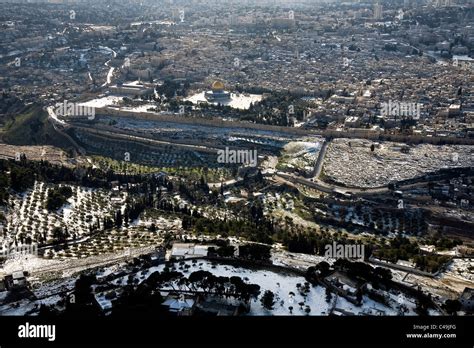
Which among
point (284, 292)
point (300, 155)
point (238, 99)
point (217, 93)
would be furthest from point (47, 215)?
point (217, 93)

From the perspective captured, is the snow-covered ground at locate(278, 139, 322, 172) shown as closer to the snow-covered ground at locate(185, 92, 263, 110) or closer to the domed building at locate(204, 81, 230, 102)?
the snow-covered ground at locate(185, 92, 263, 110)

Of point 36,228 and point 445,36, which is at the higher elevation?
point 445,36

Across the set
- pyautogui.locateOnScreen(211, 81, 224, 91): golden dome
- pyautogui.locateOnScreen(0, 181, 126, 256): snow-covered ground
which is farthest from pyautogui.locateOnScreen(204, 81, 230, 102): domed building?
pyautogui.locateOnScreen(0, 181, 126, 256): snow-covered ground

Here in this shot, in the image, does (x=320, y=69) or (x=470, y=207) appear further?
(x=320, y=69)

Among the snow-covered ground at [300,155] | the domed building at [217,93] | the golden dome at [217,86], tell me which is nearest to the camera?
the snow-covered ground at [300,155]

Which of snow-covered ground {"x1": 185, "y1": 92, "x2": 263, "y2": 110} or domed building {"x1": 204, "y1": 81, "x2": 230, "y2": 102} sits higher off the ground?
domed building {"x1": 204, "y1": 81, "x2": 230, "y2": 102}

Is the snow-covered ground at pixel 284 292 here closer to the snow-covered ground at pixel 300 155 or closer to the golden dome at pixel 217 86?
the snow-covered ground at pixel 300 155

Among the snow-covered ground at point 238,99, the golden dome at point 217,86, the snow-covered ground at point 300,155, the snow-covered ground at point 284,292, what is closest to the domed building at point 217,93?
the golden dome at point 217,86

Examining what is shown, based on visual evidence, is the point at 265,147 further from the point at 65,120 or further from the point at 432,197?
the point at 65,120

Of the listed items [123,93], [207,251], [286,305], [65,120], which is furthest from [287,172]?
[123,93]
